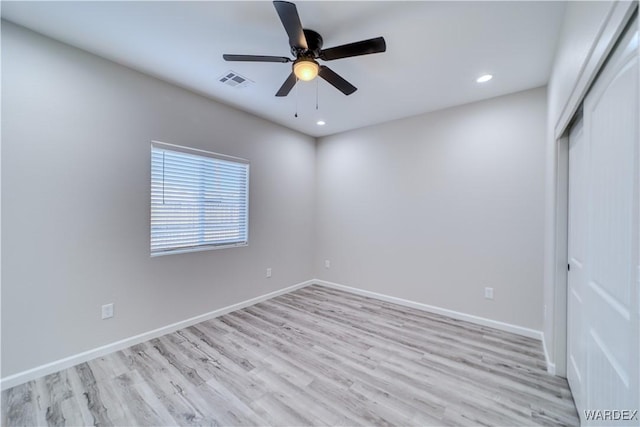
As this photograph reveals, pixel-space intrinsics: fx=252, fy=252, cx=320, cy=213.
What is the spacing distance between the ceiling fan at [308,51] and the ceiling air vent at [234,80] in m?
0.73

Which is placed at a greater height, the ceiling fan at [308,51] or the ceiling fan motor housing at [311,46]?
the ceiling fan motor housing at [311,46]

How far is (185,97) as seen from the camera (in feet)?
9.26

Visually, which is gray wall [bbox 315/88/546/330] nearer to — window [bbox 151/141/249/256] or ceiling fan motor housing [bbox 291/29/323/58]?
window [bbox 151/141/249/256]

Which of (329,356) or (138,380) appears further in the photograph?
(329,356)

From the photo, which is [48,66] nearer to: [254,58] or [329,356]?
[254,58]

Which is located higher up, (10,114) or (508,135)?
(508,135)

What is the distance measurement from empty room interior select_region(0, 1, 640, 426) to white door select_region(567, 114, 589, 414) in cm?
3

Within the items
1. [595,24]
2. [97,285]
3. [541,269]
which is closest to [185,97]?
[97,285]

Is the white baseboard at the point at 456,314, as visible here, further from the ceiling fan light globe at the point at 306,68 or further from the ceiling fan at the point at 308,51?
the ceiling fan light globe at the point at 306,68

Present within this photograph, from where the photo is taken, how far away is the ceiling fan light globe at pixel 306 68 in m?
1.78

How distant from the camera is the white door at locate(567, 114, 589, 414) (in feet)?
5.11

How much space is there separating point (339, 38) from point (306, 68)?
46 centimetres

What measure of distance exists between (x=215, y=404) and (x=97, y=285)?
1.52m

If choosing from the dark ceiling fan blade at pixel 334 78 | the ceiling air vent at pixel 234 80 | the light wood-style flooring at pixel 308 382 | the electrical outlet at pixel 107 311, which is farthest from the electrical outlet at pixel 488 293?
the electrical outlet at pixel 107 311
